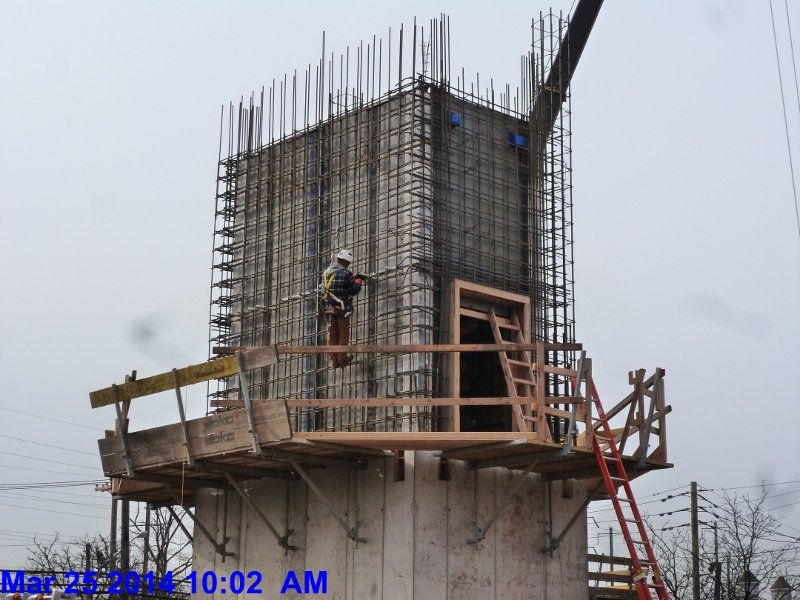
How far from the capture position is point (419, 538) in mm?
20625

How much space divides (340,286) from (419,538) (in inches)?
177

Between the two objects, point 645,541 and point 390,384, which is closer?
point 645,541

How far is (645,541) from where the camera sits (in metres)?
20.0

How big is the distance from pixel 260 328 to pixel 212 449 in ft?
15.4

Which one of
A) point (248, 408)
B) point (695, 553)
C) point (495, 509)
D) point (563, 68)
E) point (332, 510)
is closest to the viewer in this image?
point (248, 408)

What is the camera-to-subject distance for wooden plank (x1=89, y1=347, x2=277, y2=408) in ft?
65.9

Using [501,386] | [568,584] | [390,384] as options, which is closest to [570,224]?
[501,386]

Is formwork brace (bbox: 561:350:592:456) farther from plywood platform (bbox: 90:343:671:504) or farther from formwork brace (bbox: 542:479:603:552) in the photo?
formwork brace (bbox: 542:479:603:552)

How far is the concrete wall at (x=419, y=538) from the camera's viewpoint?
818 inches

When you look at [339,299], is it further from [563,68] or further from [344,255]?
[563,68]

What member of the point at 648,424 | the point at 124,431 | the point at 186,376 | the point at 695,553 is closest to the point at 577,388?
the point at 648,424

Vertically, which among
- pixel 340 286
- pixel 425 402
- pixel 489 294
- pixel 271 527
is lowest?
pixel 271 527

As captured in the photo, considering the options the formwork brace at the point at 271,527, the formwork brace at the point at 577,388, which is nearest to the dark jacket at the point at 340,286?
the formwork brace at the point at 271,527

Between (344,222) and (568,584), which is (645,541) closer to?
(568,584)
